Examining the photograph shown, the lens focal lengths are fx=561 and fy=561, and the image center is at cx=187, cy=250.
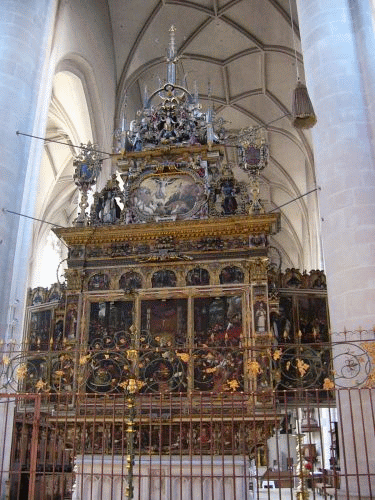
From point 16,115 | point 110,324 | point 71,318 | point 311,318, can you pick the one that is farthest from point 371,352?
point 16,115

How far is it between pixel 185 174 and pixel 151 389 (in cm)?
442

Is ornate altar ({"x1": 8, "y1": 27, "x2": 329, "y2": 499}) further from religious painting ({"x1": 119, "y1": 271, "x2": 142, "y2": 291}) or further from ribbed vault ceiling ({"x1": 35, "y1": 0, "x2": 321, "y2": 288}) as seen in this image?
ribbed vault ceiling ({"x1": 35, "y1": 0, "x2": 321, "y2": 288})

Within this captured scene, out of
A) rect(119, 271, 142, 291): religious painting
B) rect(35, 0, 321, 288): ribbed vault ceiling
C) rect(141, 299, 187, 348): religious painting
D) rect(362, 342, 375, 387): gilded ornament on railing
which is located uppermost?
rect(35, 0, 321, 288): ribbed vault ceiling

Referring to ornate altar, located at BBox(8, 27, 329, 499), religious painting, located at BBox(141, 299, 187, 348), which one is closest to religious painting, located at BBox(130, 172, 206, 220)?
ornate altar, located at BBox(8, 27, 329, 499)

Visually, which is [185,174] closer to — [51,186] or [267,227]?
[267,227]

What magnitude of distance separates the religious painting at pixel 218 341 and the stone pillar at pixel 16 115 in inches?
133

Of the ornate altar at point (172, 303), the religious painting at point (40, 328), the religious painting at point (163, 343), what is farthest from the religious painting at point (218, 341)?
the religious painting at point (40, 328)

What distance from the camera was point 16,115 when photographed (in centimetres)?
1102

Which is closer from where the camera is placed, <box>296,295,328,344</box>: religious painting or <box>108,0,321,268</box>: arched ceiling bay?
<box>296,295,328,344</box>: religious painting

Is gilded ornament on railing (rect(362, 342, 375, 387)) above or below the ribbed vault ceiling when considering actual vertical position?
below

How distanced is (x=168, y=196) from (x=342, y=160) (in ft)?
12.4

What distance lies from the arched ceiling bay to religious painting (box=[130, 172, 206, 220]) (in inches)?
263

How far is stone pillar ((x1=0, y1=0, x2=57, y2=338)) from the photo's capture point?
33.8 feet

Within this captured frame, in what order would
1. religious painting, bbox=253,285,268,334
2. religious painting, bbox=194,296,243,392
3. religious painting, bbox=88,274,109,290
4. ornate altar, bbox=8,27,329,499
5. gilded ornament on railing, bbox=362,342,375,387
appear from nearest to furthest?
gilded ornament on railing, bbox=362,342,375,387 < ornate altar, bbox=8,27,329,499 < religious painting, bbox=194,296,243,392 < religious painting, bbox=253,285,268,334 < religious painting, bbox=88,274,109,290
